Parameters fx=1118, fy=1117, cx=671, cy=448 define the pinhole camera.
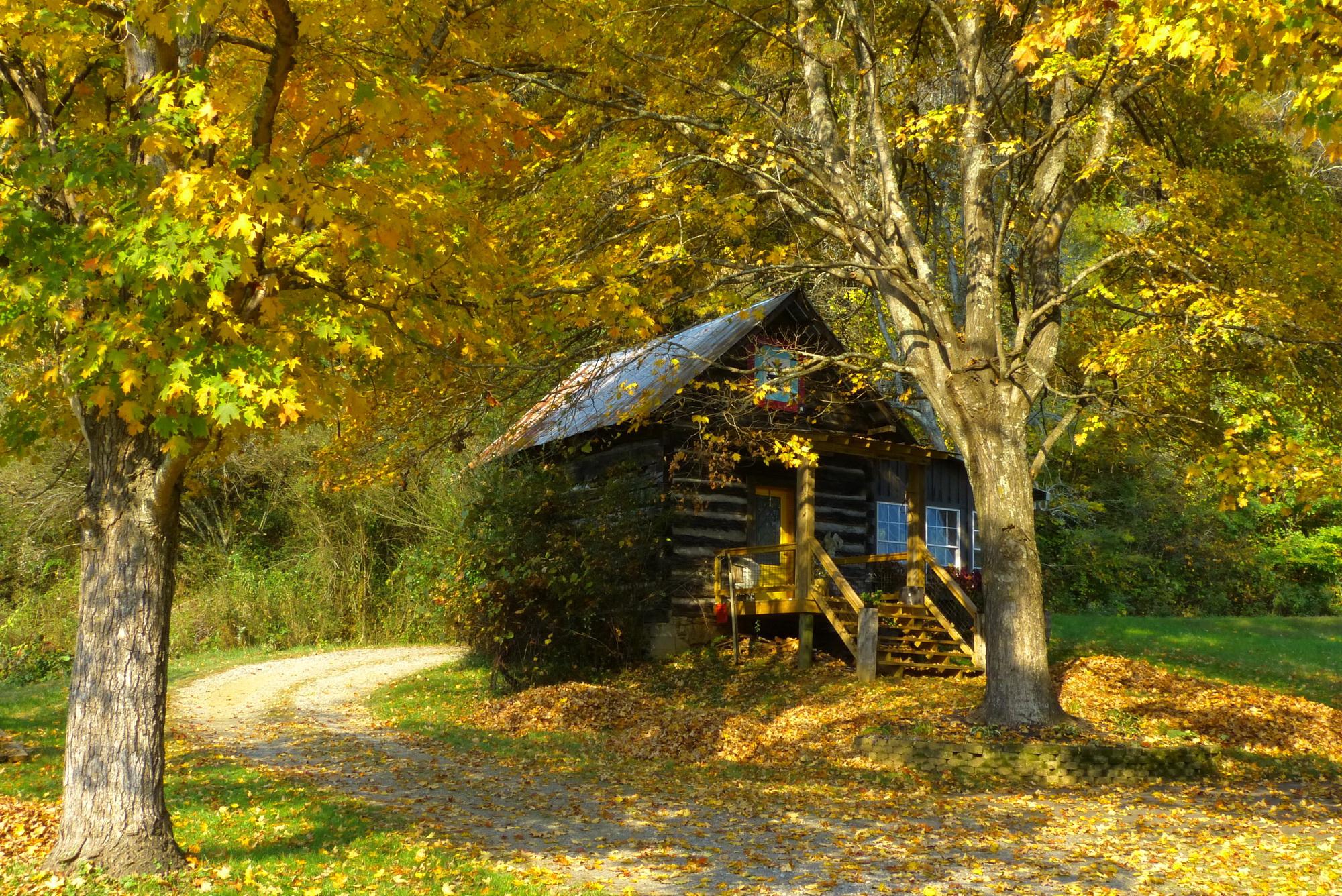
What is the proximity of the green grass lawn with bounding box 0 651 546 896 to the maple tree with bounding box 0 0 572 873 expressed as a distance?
35 cm

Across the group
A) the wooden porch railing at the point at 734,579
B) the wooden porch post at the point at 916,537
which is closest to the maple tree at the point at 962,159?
the wooden porch post at the point at 916,537

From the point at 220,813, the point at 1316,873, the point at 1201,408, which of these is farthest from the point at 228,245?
the point at 1201,408

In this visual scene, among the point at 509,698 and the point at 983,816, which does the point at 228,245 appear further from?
the point at 509,698

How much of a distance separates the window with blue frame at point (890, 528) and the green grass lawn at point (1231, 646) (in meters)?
3.57

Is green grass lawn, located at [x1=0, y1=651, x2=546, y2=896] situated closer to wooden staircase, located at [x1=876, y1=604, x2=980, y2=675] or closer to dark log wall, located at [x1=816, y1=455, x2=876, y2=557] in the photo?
wooden staircase, located at [x1=876, y1=604, x2=980, y2=675]

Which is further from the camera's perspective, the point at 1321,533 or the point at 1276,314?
the point at 1321,533

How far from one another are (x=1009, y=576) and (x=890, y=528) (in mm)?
9748

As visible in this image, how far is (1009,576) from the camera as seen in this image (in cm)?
1330

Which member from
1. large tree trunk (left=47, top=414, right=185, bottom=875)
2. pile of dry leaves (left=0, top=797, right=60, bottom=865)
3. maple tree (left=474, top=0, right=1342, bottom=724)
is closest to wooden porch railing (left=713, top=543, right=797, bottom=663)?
maple tree (left=474, top=0, right=1342, bottom=724)

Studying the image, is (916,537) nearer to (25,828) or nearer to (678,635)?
(678,635)

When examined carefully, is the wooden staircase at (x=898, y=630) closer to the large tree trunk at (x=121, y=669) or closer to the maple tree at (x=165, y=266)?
the maple tree at (x=165, y=266)

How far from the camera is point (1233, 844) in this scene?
8.95 meters

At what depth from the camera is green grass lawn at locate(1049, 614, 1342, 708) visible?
701 inches

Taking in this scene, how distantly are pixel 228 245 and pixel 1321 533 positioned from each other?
32.5 meters
